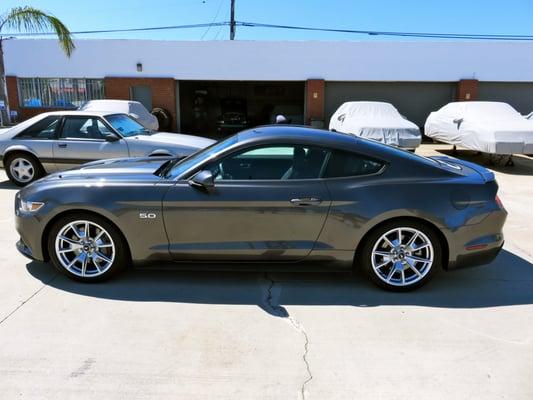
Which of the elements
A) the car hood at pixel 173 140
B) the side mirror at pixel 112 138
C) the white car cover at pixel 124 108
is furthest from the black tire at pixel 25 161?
the white car cover at pixel 124 108

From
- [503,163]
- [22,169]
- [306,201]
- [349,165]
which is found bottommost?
[503,163]

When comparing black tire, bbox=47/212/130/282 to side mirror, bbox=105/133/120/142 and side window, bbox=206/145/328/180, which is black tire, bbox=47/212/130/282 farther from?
side mirror, bbox=105/133/120/142

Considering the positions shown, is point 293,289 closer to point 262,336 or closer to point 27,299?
point 262,336

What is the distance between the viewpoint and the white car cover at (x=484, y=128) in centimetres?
1057

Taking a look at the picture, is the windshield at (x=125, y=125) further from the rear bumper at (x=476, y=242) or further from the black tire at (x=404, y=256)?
the rear bumper at (x=476, y=242)

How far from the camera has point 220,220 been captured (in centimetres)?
393

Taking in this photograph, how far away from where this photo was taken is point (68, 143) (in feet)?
27.9

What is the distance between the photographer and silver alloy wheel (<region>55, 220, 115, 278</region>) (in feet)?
13.3

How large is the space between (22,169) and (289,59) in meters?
12.7

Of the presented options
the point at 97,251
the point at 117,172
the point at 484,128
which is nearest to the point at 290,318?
the point at 97,251

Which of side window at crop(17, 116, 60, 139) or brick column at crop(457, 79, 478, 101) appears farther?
brick column at crop(457, 79, 478, 101)

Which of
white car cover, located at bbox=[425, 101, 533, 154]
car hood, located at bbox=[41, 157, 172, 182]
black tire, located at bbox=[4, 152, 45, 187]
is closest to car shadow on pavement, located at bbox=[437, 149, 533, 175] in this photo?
white car cover, located at bbox=[425, 101, 533, 154]

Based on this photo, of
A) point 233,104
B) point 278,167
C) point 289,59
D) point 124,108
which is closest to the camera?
point 278,167

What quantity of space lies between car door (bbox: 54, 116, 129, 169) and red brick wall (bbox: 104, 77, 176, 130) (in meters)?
11.0
